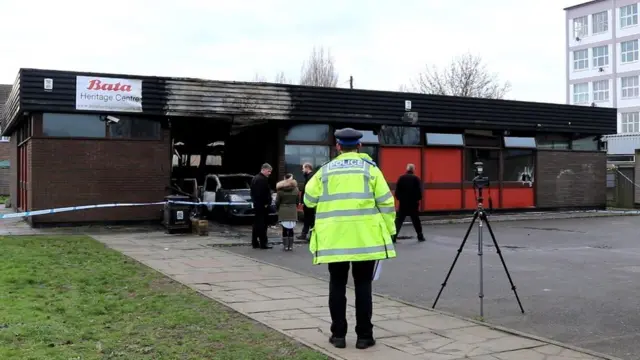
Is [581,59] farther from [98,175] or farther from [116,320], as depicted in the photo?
[116,320]

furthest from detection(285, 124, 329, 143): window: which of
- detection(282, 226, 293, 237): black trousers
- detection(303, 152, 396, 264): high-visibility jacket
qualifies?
detection(303, 152, 396, 264): high-visibility jacket

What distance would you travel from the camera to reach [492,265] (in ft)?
36.0

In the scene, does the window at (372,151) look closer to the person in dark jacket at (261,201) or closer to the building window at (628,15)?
the person in dark jacket at (261,201)

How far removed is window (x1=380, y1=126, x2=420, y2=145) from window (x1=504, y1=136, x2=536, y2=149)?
387cm

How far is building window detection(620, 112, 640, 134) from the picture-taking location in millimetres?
66688

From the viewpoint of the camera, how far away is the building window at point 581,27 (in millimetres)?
72125

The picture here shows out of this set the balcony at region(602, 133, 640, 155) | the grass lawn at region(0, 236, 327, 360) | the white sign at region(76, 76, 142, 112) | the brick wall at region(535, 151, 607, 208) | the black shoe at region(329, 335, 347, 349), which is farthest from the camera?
the balcony at region(602, 133, 640, 155)

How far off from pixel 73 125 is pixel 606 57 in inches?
2566

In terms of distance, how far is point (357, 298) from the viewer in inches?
227

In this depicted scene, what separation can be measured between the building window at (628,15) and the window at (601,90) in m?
6.20

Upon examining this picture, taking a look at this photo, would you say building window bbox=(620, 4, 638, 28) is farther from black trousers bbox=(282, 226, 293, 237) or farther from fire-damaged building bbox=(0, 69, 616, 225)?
black trousers bbox=(282, 226, 293, 237)

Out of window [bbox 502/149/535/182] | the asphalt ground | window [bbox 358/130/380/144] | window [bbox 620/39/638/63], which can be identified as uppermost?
window [bbox 620/39/638/63]

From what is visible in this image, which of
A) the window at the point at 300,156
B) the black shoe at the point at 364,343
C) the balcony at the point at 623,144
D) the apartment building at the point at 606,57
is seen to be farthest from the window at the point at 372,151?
the apartment building at the point at 606,57

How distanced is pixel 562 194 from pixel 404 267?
16360 mm
